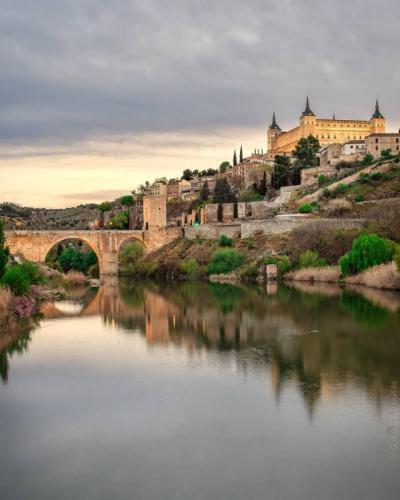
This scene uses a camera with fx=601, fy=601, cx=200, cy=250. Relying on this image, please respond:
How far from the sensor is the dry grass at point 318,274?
38188 millimetres

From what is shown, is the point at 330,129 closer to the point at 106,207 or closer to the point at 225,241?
the point at 106,207

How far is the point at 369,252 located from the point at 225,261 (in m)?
14.6

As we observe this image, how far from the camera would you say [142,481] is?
27.1ft

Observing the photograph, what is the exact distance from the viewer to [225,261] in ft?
154

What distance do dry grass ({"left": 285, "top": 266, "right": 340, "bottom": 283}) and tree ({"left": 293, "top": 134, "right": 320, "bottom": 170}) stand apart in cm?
3325

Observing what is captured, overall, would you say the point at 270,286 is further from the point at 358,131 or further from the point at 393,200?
the point at 358,131

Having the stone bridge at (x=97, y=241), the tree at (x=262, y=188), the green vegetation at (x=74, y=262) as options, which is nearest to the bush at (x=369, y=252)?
the stone bridge at (x=97, y=241)

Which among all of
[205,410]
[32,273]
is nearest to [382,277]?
[32,273]

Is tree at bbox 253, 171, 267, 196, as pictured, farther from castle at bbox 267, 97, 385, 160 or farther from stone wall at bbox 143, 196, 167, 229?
castle at bbox 267, 97, 385, 160

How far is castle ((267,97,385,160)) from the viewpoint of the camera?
96688 millimetres

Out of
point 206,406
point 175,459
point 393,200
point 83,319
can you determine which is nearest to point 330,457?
point 175,459

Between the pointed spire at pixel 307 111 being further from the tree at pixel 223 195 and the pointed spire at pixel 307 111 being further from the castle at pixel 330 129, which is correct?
the tree at pixel 223 195

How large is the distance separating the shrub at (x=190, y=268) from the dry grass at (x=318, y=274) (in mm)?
9925

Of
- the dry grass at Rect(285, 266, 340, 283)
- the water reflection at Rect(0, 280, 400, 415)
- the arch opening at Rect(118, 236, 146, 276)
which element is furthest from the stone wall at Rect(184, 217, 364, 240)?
the water reflection at Rect(0, 280, 400, 415)
